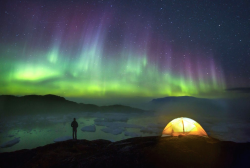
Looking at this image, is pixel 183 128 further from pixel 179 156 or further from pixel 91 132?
pixel 91 132

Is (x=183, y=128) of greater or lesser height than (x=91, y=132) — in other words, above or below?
above

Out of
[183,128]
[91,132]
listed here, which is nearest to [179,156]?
[183,128]

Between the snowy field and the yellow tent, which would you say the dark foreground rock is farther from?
the snowy field

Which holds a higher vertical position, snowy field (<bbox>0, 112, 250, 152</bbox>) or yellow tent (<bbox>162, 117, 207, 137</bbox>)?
yellow tent (<bbox>162, 117, 207, 137</bbox>)

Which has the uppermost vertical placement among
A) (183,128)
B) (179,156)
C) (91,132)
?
(179,156)

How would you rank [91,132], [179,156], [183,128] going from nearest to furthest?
[179,156] < [183,128] < [91,132]

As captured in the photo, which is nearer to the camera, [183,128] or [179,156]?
[179,156]

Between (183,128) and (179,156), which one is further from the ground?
(179,156)

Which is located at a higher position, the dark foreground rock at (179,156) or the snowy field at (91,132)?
the dark foreground rock at (179,156)

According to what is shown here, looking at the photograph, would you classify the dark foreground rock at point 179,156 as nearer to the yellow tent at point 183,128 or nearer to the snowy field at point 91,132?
the yellow tent at point 183,128

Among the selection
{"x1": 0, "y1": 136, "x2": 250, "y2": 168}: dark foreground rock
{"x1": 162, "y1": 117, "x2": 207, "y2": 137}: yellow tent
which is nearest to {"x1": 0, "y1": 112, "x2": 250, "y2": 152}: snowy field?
{"x1": 162, "y1": 117, "x2": 207, "y2": 137}: yellow tent

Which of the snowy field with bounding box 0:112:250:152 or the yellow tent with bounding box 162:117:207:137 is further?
the snowy field with bounding box 0:112:250:152

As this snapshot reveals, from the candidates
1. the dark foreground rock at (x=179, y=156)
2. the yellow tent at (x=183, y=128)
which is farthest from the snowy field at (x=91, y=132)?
the dark foreground rock at (x=179, y=156)

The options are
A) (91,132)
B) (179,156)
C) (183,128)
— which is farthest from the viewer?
(91,132)
